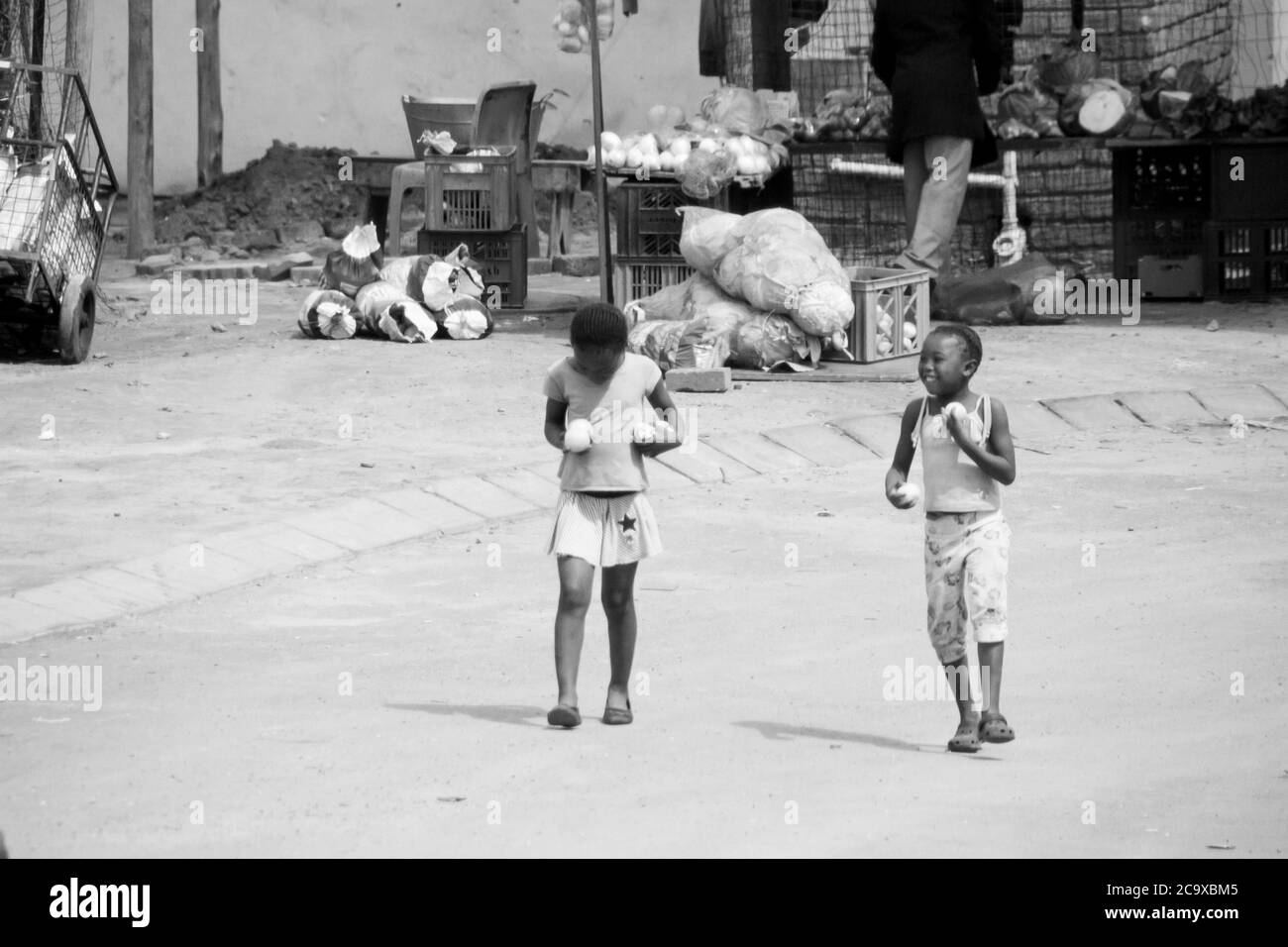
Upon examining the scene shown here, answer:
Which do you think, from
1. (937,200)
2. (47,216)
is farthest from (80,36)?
(937,200)

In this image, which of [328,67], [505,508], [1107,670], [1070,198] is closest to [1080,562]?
[1107,670]

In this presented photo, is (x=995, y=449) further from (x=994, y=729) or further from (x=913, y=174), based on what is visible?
(x=913, y=174)

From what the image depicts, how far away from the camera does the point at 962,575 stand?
513 cm

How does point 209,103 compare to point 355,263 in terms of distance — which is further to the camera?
point 209,103

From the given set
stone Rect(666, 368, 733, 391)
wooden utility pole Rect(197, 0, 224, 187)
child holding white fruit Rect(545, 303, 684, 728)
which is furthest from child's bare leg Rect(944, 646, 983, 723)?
wooden utility pole Rect(197, 0, 224, 187)

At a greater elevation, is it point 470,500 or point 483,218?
point 483,218

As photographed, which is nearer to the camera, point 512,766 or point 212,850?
point 212,850

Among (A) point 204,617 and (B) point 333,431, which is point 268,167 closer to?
(B) point 333,431

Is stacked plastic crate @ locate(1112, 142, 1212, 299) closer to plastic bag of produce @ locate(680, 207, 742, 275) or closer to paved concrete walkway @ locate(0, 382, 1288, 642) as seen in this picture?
paved concrete walkway @ locate(0, 382, 1288, 642)

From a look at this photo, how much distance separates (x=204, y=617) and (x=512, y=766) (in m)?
2.11

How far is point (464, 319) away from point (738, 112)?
235 centimetres

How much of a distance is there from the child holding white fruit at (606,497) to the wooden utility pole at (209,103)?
45.9ft

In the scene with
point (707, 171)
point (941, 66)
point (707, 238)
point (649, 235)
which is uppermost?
point (941, 66)

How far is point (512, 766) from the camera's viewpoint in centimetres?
477
